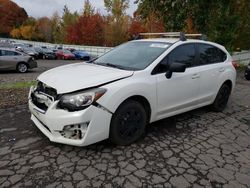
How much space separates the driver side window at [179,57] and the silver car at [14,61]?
10.8 m

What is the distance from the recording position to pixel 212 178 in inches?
131

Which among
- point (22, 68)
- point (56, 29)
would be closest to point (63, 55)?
point (22, 68)

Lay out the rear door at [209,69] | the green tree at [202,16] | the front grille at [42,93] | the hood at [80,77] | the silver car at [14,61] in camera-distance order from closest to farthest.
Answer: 1. the hood at [80,77]
2. the front grille at [42,93]
3. the rear door at [209,69]
4. the silver car at [14,61]
5. the green tree at [202,16]

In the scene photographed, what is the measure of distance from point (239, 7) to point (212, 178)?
1643 centimetres

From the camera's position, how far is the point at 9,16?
273 feet

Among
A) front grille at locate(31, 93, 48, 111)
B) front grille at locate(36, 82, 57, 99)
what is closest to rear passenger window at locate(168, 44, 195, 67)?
front grille at locate(36, 82, 57, 99)

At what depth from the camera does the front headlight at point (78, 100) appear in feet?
11.5

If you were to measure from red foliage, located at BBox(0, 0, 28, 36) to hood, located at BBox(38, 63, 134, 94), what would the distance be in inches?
3337

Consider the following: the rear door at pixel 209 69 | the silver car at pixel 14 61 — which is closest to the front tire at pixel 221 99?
the rear door at pixel 209 69

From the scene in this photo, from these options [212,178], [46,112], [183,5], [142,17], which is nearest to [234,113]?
[212,178]

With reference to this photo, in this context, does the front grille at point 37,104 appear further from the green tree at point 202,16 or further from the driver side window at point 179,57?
the green tree at point 202,16

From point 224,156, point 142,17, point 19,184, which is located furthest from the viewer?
point 142,17

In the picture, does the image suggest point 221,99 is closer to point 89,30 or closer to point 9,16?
point 89,30

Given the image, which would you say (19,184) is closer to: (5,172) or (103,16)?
(5,172)
